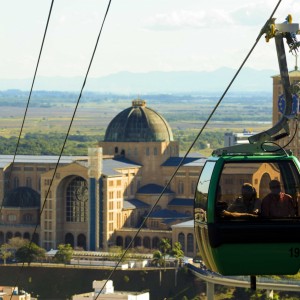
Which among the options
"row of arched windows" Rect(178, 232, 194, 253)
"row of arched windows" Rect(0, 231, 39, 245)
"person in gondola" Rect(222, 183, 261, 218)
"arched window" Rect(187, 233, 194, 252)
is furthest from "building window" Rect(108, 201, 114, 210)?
"person in gondola" Rect(222, 183, 261, 218)

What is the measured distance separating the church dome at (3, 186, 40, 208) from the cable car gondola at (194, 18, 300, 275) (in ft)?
314

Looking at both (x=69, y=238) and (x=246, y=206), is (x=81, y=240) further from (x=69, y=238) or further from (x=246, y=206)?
(x=246, y=206)

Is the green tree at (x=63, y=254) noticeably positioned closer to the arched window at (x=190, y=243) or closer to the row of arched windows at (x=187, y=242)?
the row of arched windows at (x=187, y=242)

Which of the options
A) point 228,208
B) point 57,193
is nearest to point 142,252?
point 57,193

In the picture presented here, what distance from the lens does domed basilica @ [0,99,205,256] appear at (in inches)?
4333

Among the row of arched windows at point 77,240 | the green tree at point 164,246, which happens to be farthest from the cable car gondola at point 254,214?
the row of arched windows at point 77,240

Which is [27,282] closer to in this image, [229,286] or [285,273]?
[229,286]

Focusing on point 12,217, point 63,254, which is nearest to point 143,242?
point 63,254

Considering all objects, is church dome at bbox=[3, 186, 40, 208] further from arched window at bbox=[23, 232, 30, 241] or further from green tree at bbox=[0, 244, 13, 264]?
green tree at bbox=[0, 244, 13, 264]

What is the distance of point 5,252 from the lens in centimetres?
10456

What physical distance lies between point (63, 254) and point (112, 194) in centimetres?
1080

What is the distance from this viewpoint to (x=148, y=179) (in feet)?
392

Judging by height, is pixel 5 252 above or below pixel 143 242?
below

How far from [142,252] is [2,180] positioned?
1710cm
